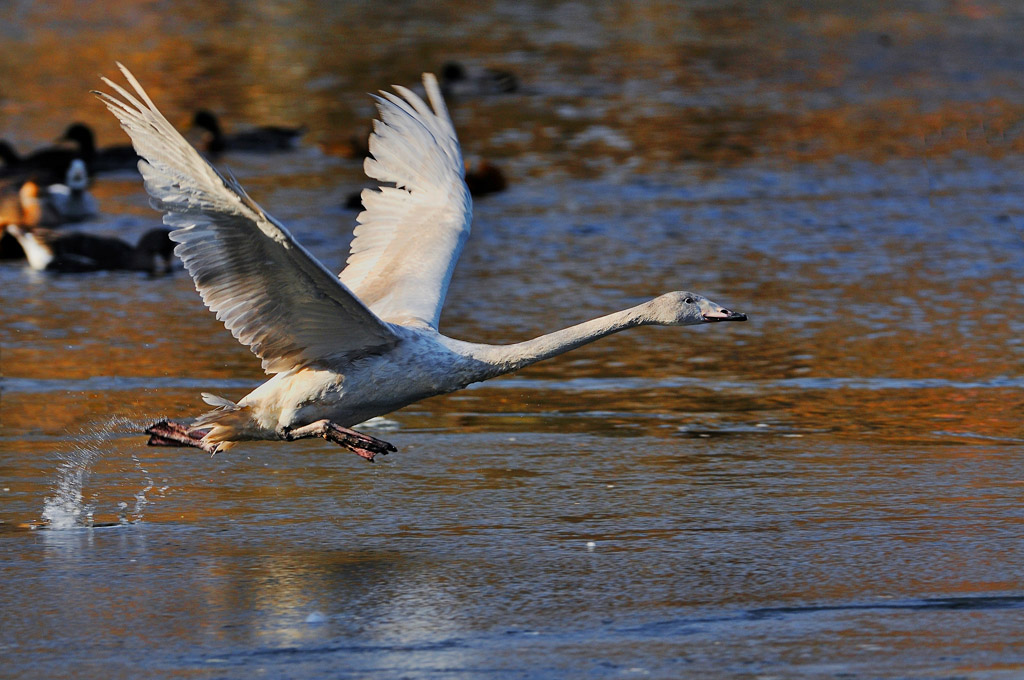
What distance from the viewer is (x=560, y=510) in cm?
676

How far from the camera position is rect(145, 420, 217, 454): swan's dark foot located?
7.15m

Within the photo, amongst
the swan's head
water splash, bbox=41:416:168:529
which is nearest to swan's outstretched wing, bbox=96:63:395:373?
water splash, bbox=41:416:168:529

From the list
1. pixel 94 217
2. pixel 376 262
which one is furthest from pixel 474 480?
pixel 94 217

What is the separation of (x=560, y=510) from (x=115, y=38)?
24284 millimetres

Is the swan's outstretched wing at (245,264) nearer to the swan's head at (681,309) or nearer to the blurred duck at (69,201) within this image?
the swan's head at (681,309)

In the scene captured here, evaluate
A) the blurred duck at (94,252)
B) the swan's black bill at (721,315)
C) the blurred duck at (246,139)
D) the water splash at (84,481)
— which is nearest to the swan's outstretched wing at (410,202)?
the water splash at (84,481)

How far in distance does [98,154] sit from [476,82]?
6330 millimetres

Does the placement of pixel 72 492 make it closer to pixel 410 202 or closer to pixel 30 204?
pixel 410 202

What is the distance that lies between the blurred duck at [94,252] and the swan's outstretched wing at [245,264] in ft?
17.6

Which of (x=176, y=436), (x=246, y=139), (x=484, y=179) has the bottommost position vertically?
(x=176, y=436)

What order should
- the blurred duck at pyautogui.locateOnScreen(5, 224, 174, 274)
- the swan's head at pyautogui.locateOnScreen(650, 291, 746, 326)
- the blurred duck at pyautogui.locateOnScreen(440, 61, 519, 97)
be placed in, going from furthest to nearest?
the blurred duck at pyautogui.locateOnScreen(440, 61, 519, 97) → the blurred duck at pyautogui.locateOnScreen(5, 224, 174, 274) → the swan's head at pyautogui.locateOnScreen(650, 291, 746, 326)

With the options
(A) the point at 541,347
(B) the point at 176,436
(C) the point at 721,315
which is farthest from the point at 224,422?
(C) the point at 721,315

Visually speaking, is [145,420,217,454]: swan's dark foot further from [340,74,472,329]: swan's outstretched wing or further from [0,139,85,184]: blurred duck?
[0,139,85,184]: blurred duck

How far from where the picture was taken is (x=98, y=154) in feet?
55.8
